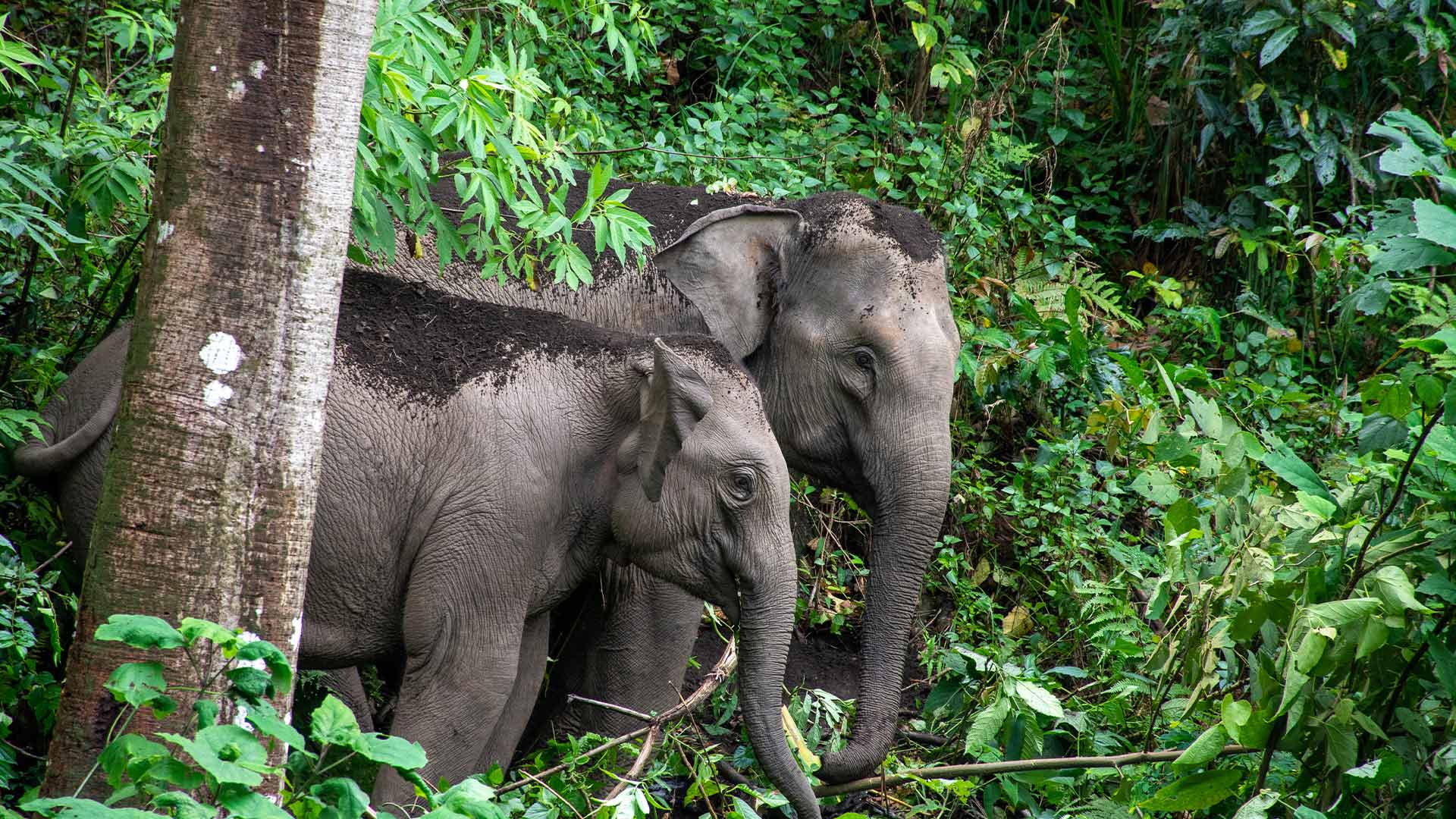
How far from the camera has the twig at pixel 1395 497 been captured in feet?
11.6

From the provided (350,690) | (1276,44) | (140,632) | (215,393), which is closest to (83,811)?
(140,632)

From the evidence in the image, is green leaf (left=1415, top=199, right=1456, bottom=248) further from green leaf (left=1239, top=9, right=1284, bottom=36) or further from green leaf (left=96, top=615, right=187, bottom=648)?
green leaf (left=1239, top=9, right=1284, bottom=36)

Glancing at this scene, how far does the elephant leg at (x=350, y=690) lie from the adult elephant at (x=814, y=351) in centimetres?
69

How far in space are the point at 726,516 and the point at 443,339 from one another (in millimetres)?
975

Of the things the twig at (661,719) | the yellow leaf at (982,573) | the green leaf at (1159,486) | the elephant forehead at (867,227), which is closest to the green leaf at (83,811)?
the twig at (661,719)

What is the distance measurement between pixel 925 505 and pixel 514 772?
163 centimetres

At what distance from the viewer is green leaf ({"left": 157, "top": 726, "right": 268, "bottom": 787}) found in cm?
237

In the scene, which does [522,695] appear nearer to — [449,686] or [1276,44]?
[449,686]

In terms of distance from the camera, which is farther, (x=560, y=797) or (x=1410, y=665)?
(x=560, y=797)

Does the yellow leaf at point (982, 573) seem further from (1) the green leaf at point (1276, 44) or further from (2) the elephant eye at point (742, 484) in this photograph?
(1) the green leaf at point (1276, 44)

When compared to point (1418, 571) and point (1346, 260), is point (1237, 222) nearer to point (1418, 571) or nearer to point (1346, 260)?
point (1346, 260)

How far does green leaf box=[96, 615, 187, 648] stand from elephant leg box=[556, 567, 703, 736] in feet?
9.01

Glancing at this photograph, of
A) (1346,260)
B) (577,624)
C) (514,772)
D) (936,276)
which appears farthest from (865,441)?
(1346,260)

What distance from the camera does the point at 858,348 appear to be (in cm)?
534
